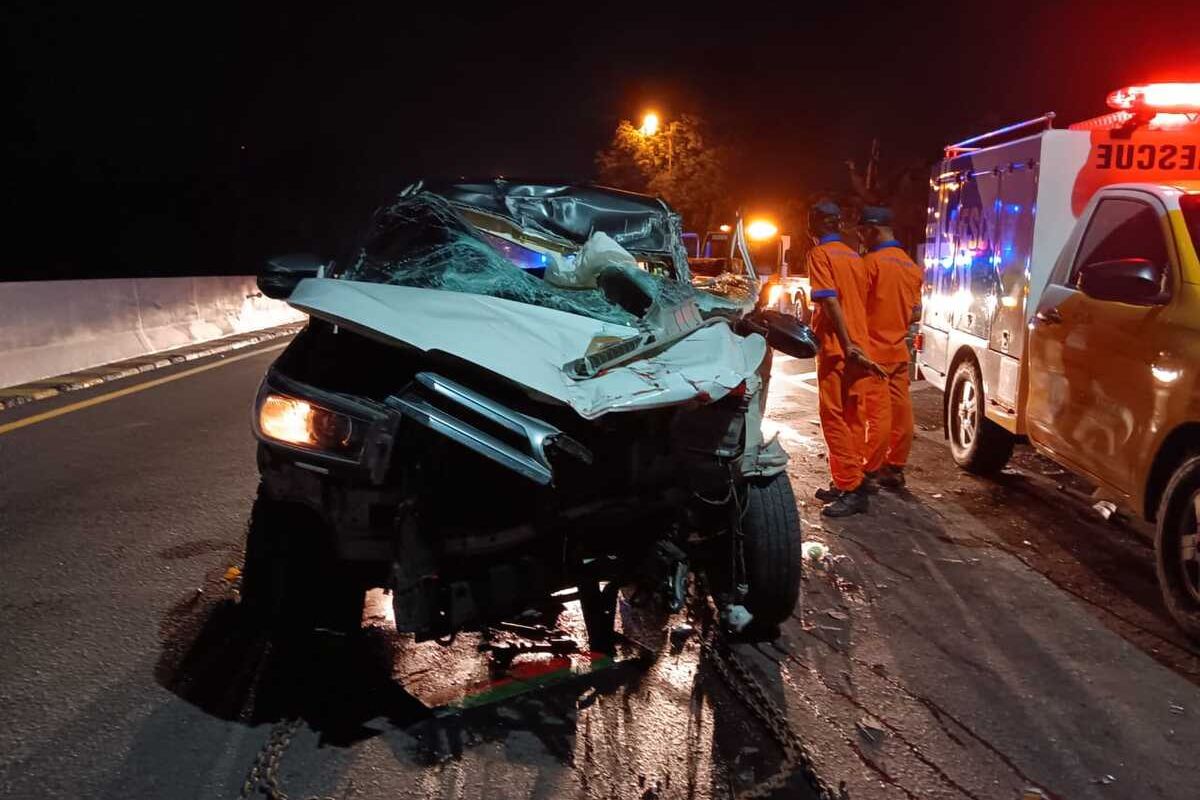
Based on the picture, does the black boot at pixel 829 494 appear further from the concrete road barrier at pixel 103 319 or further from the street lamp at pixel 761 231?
the street lamp at pixel 761 231

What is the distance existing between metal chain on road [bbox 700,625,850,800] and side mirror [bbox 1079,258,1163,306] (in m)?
2.23

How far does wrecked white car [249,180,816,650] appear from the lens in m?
2.84

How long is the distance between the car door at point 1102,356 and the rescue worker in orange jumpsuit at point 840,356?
945 millimetres

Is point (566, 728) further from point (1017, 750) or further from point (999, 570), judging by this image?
point (999, 570)

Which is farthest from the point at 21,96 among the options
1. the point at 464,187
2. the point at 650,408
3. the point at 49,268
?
the point at 650,408

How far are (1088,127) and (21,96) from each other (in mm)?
50077

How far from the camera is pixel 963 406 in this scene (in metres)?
6.92

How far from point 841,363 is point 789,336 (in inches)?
80.9

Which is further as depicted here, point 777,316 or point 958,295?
point 958,295

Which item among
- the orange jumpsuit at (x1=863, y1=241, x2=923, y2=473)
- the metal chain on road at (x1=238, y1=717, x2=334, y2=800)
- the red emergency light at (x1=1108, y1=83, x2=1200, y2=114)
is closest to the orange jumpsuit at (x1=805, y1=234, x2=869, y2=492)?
the orange jumpsuit at (x1=863, y1=241, x2=923, y2=473)

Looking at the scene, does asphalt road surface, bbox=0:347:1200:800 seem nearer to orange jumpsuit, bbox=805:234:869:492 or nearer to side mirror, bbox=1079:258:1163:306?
orange jumpsuit, bbox=805:234:869:492

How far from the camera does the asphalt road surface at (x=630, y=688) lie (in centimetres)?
291

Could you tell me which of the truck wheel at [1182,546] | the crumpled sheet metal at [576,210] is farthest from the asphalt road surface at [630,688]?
the crumpled sheet metal at [576,210]

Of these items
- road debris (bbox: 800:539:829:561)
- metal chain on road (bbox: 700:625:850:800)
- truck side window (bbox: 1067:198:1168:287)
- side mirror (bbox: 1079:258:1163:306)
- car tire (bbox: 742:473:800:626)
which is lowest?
road debris (bbox: 800:539:829:561)
